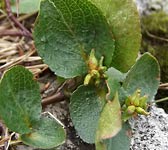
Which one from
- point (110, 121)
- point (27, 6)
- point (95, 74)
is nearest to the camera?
point (110, 121)

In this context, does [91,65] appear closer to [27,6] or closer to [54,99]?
[54,99]

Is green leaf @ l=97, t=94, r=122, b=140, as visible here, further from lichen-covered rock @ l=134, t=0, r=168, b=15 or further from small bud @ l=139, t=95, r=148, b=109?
lichen-covered rock @ l=134, t=0, r=168, b=15

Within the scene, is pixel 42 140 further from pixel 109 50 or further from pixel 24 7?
pixel 24 7

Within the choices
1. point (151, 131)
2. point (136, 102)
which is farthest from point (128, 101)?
point (151, 131)

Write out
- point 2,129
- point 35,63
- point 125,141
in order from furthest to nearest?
1. point 35,63
2. point 2,129
3. point 125,141

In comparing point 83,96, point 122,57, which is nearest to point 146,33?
point 122,57

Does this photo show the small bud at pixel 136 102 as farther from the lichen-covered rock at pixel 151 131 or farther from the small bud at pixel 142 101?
the lichen-covered rock at pixel 151 131

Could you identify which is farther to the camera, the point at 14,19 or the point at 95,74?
the point at 14,19
